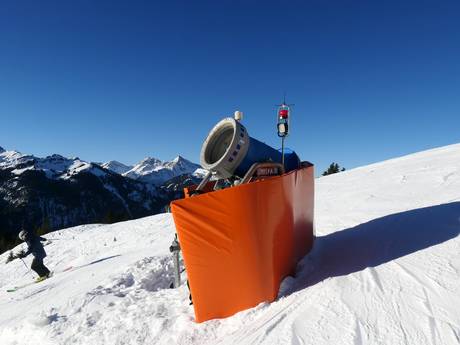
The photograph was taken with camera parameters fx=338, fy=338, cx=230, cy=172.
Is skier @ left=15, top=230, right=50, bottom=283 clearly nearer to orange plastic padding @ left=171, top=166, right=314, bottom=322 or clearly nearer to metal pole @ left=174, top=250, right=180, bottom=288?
metal pole @ left=174, top=250, right=180, bottom=288

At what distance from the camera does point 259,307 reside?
4.16 m

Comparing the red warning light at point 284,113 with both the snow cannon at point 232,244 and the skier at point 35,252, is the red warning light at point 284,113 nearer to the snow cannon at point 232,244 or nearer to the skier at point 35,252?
the snow cannon at point 232,244

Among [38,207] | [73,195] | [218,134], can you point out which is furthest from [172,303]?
[73,195]

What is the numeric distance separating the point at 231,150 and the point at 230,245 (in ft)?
4.42

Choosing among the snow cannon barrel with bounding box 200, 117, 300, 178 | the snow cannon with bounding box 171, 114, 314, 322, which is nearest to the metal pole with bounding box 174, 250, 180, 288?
the snow cannon with bounding box 171, 114, 314, 322

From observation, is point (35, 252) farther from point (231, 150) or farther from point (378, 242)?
point (378, 242)

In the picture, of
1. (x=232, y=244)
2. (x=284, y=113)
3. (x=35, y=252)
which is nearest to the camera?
(x=232, y=244)

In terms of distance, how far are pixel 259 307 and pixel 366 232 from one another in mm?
3329

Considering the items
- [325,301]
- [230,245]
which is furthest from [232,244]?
[325,301]

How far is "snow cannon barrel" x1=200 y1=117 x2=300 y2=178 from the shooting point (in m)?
4.75

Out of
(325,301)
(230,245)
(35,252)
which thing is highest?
(230,245)

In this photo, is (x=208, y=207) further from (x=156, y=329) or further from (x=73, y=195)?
(x=73, y=195)

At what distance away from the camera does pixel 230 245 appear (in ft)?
13.4

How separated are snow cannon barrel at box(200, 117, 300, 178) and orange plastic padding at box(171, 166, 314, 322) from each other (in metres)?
0.76
